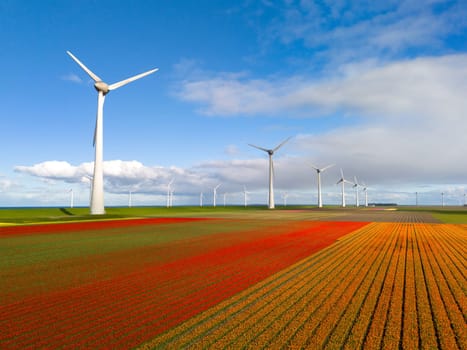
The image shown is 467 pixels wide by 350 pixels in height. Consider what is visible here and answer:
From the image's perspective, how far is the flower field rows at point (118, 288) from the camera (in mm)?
7406

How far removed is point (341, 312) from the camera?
865 centimetres

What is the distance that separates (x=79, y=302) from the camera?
9602 mm

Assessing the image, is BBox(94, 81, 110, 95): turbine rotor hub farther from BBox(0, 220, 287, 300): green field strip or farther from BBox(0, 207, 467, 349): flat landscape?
BBox(0, 207, 467, 349): flat landscape

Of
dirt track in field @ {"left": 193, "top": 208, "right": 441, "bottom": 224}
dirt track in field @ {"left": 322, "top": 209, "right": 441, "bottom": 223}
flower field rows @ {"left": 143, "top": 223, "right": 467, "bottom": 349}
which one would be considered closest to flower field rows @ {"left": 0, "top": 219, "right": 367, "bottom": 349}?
flower field rows @ {"left": 143, "top": 223, "right": 467, "bottom": 349}

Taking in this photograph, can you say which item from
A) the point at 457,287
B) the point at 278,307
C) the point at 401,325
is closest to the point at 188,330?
the point at 278,307

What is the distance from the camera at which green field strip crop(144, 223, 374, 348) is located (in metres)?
6.93

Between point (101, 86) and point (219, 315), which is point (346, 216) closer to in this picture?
point (101, 86)

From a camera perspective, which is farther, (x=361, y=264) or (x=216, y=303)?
(x=361, y=264)

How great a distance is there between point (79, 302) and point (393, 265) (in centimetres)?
1287

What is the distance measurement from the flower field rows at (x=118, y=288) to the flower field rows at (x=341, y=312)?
2.62 feet

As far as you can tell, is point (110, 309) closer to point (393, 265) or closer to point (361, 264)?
point (361, 264)

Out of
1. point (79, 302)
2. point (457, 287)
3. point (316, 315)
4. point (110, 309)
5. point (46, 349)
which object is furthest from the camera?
point (457, 287)

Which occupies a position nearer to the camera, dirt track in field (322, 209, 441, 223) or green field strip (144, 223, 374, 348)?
green field strip (144, 223, 374, 348)

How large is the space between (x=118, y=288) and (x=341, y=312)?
7.16m
